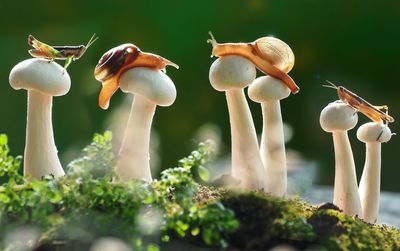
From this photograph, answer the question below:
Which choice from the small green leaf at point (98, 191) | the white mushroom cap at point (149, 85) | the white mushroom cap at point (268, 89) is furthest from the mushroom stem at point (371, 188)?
the small green leaf at point (98, 191)

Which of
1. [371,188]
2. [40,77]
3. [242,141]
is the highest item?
[40,77]

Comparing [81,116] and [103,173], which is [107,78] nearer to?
[103,173]

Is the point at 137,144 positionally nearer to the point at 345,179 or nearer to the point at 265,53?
the point at 265,53

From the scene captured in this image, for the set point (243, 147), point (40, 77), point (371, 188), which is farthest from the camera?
point (371, 188)

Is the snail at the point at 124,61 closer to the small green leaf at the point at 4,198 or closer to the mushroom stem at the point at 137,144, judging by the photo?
the mushroom stem at the point at 137,144

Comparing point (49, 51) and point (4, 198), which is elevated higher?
point (49, 51)

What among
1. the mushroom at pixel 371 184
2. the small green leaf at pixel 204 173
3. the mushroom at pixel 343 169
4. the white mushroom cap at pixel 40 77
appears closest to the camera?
the small green leaf at pixel 204 173

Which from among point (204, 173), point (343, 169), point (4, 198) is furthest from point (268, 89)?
point (4, 198)

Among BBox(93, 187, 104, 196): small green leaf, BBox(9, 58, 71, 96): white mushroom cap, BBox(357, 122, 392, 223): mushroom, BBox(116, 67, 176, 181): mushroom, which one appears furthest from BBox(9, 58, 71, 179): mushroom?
BBox(357, 122, 392, 223): mushroom

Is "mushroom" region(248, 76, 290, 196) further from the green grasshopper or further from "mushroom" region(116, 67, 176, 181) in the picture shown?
the green grasshopper
